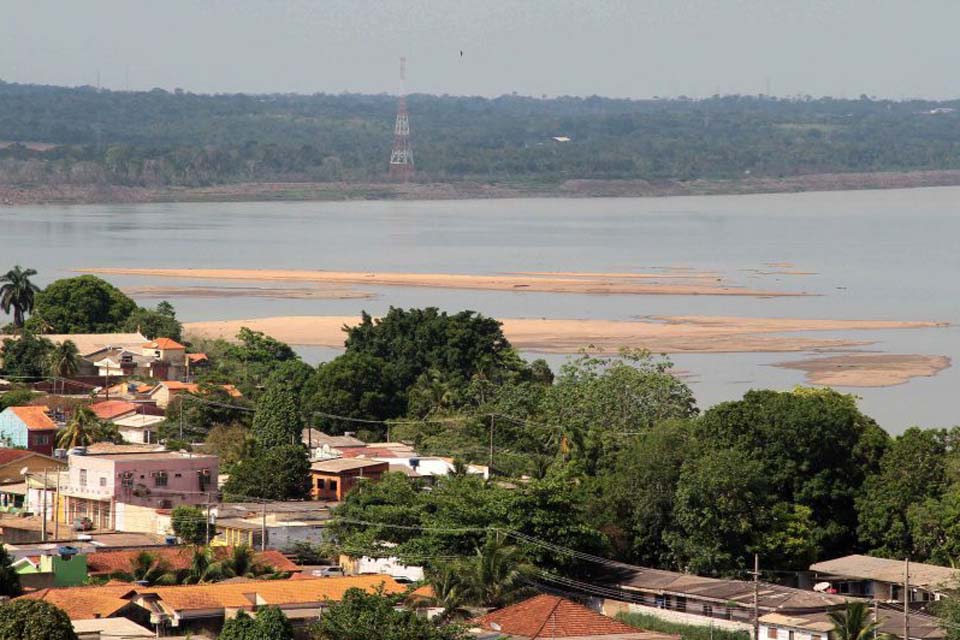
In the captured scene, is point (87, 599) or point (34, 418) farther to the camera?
point (34, 418)

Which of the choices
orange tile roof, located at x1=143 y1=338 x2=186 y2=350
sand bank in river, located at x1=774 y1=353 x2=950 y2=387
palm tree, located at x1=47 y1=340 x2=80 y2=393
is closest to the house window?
palm tree, located at x1=47 y1=340 x2=80 y2=393

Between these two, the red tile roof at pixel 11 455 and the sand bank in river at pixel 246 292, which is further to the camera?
the sand bank in river at pixel 246 292

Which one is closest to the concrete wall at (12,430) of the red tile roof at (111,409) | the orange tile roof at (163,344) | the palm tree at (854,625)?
the red tile roof at (111,409)

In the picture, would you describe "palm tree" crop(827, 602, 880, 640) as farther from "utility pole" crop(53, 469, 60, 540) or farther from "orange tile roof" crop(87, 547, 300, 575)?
"utility pole" crop(53, 469, 60, 540)

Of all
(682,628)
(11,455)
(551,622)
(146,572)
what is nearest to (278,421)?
(11,455)

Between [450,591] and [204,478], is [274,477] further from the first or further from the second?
[450,591]

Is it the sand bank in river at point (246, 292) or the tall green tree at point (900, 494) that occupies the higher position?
the tall green tree at point (900, 494)

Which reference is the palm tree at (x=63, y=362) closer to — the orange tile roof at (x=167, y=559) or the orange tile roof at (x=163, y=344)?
the orange tile roof at (x=163, y=344)
